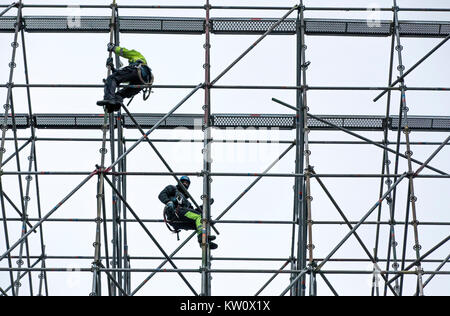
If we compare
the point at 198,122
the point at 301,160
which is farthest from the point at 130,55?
the point at 301,160

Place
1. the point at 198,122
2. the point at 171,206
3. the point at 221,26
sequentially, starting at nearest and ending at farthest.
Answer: the point at 171,206
the point at 221,26
the point at 198,122

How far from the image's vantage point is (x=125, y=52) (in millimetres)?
15188

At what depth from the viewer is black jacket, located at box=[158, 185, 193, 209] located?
14.9 metres

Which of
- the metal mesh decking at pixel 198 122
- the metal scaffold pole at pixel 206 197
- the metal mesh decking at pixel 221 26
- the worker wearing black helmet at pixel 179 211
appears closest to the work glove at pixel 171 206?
the worker wearing black helmet at pixel 179 211

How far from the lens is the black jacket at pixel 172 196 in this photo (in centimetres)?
1489

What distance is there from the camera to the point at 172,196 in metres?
15.0

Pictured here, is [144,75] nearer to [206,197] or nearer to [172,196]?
[172,196]

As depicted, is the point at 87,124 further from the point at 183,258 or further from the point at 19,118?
the point at 183,258

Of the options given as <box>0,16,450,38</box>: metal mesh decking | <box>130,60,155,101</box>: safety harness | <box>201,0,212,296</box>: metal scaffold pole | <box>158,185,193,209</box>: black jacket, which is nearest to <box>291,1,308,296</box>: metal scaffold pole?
<box>0,16,450,38</box>: metal mesh decking

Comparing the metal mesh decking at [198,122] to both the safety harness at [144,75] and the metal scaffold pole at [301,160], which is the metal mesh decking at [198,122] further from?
the safety harness at [144,75]

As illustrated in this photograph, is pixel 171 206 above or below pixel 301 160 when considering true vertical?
below

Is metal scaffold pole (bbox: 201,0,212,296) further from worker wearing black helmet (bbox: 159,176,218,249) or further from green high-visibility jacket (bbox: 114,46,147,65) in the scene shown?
green high-visibility jacket (bbox: 114,46,147,65)
